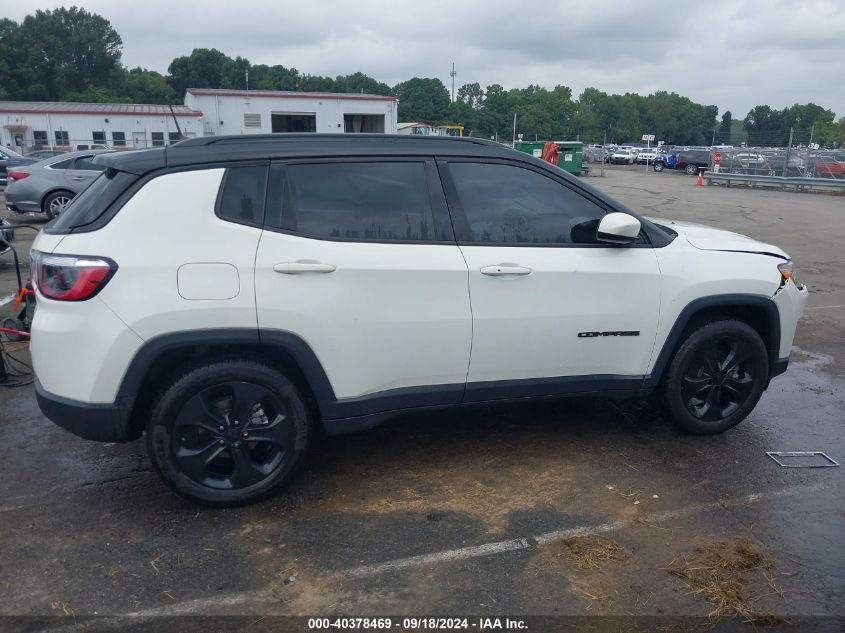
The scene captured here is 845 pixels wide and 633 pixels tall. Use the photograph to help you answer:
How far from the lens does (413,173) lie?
3.73 metres

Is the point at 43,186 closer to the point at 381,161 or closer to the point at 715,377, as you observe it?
the point at 381,161

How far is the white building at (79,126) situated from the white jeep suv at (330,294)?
39046 mm

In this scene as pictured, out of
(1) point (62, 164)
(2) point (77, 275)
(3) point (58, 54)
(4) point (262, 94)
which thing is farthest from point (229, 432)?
(3) point (58, 54)

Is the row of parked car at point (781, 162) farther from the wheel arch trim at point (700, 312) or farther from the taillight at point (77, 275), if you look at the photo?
the taillight at point (77, 275)

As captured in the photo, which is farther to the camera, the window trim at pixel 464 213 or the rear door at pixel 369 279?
the window trim at pixel 464 213

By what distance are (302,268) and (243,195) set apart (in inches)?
18.9

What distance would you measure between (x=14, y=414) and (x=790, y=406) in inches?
220

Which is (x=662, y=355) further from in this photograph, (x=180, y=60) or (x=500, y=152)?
(x=180, y=60)

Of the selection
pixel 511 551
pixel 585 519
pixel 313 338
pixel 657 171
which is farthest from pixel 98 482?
pixel 657 171

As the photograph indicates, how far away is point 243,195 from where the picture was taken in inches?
134

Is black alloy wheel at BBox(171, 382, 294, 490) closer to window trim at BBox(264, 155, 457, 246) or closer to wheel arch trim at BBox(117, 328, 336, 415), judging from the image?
wheel arch trim at BBox(117, 328, 336, 415)

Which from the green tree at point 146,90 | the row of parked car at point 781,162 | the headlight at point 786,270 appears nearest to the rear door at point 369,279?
the headlight at point 786,270

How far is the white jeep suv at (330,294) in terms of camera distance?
3205mm

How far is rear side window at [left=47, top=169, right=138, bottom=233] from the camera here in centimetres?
325
